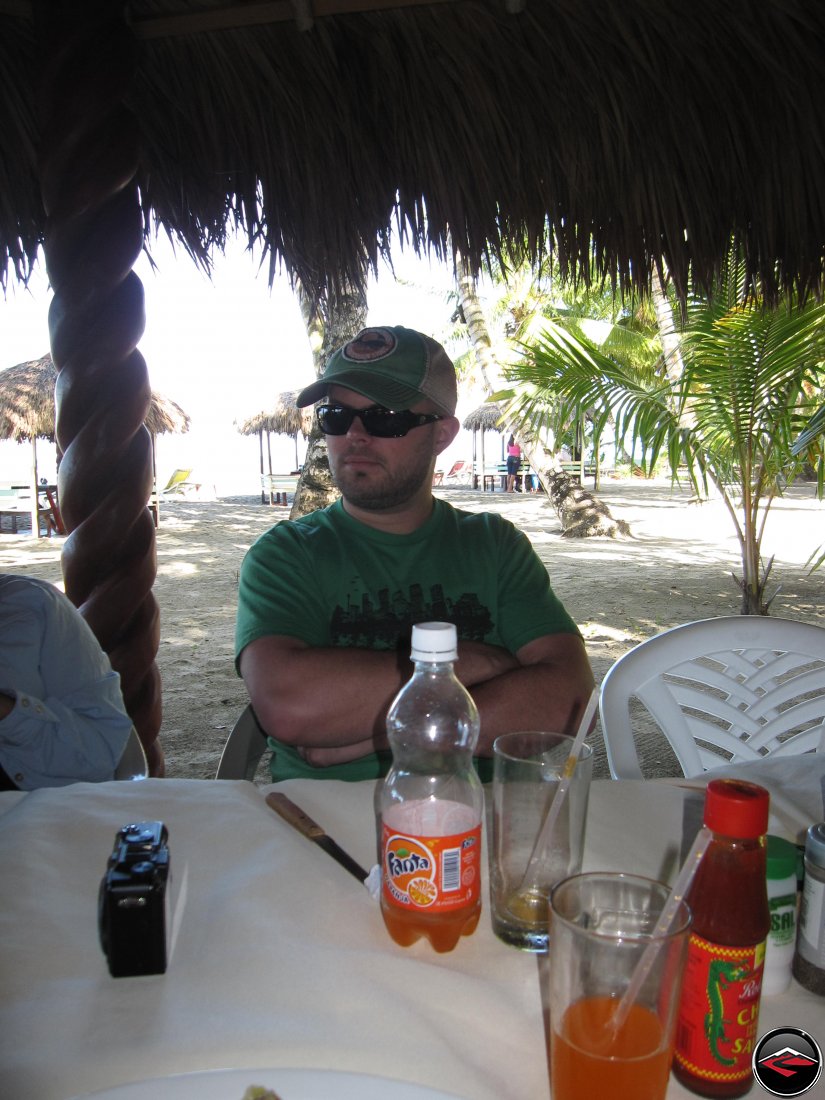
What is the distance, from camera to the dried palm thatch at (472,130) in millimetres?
2564

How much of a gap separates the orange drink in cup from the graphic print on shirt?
4.07 feet

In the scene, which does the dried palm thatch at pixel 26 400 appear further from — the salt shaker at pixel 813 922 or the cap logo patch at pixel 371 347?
the salt shaker at pixel 813 922

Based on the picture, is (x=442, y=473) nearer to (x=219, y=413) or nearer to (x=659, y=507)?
(x=659, y=507)

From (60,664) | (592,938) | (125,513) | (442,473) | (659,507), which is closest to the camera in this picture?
(592,938)

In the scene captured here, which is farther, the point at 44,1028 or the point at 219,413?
the point at 219,413

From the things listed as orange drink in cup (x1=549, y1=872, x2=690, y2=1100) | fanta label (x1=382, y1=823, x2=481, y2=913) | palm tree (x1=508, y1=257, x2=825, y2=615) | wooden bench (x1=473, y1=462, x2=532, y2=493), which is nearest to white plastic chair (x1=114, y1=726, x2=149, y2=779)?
fanta label (x1=382, y1=823, x2=481, y2=913)

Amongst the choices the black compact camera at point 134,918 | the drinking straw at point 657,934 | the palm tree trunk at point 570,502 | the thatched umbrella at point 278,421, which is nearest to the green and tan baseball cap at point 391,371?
the black compact camera at point 134,918

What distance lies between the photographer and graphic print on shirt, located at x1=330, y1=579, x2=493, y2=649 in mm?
1836

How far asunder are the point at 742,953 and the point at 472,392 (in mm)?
32323

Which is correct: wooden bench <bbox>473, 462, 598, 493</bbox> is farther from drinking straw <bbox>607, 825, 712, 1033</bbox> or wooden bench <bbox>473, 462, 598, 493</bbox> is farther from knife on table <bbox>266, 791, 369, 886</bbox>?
drinking straw <bbox>607, 825, 712, 1033</bbox>

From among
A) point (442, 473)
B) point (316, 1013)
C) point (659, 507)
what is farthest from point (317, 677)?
point (442, 473)

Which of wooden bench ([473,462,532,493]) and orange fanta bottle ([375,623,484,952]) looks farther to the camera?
wooden bench ([473,462,532,493])

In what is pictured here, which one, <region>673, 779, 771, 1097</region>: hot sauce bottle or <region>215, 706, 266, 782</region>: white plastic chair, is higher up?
<region>673, 779, 771, 1097</region>: hot sauce bottle

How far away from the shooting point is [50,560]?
385 inches
